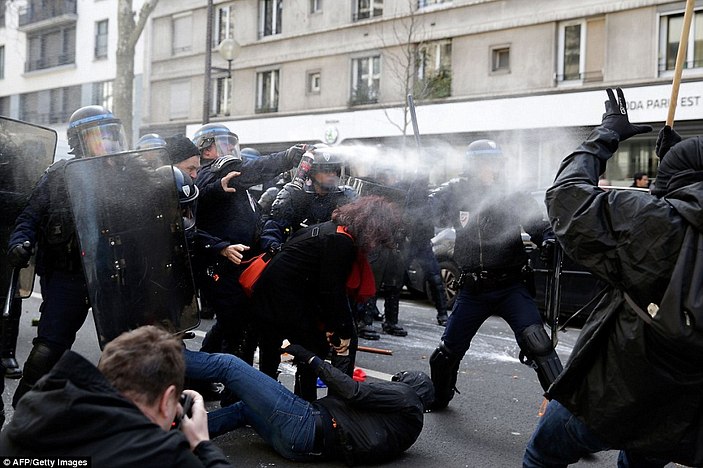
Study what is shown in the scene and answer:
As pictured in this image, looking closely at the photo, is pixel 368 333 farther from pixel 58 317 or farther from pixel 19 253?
pixel 19 253

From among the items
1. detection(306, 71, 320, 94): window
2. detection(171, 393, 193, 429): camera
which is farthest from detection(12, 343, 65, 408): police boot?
detection(306, 71, 320, 94): window

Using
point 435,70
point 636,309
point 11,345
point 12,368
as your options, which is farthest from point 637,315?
point 435,70

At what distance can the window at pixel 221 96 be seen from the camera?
86.6 ft

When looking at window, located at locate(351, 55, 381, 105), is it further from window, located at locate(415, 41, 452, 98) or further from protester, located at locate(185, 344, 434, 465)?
protester, located at locate(185, 344, 434, 465)

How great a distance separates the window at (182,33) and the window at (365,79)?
26.6 ft

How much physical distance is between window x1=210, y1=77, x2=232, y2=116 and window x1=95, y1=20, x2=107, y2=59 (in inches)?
299

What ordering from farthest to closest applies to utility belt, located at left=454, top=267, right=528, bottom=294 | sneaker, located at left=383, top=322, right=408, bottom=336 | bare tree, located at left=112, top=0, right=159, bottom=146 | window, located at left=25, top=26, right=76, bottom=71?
window, located at left=25, top=26, right=76, bottom=71 → bare tree, located at left=112, top=0, right=159, bottom=146 → sneaker, located at left=383, top=322, right=408, bottom=336 → utility belt, located at left=454, top=267, right=528, bottom=294

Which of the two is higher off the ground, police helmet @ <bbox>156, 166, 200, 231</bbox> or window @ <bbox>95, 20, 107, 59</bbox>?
window @ <bbox>95, 20, 107, 59</bbox>

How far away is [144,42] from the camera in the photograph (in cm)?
2936

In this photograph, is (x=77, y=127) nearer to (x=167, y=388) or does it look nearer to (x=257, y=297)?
(x=257, y=297)

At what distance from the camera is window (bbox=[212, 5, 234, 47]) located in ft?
87.0

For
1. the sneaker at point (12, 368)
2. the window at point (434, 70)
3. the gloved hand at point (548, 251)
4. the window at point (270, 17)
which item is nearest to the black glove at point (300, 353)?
the gloved hand at point (548, 251)

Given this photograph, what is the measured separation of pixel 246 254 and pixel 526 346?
1881 mm

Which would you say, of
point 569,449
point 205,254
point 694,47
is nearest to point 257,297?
point 205,254
